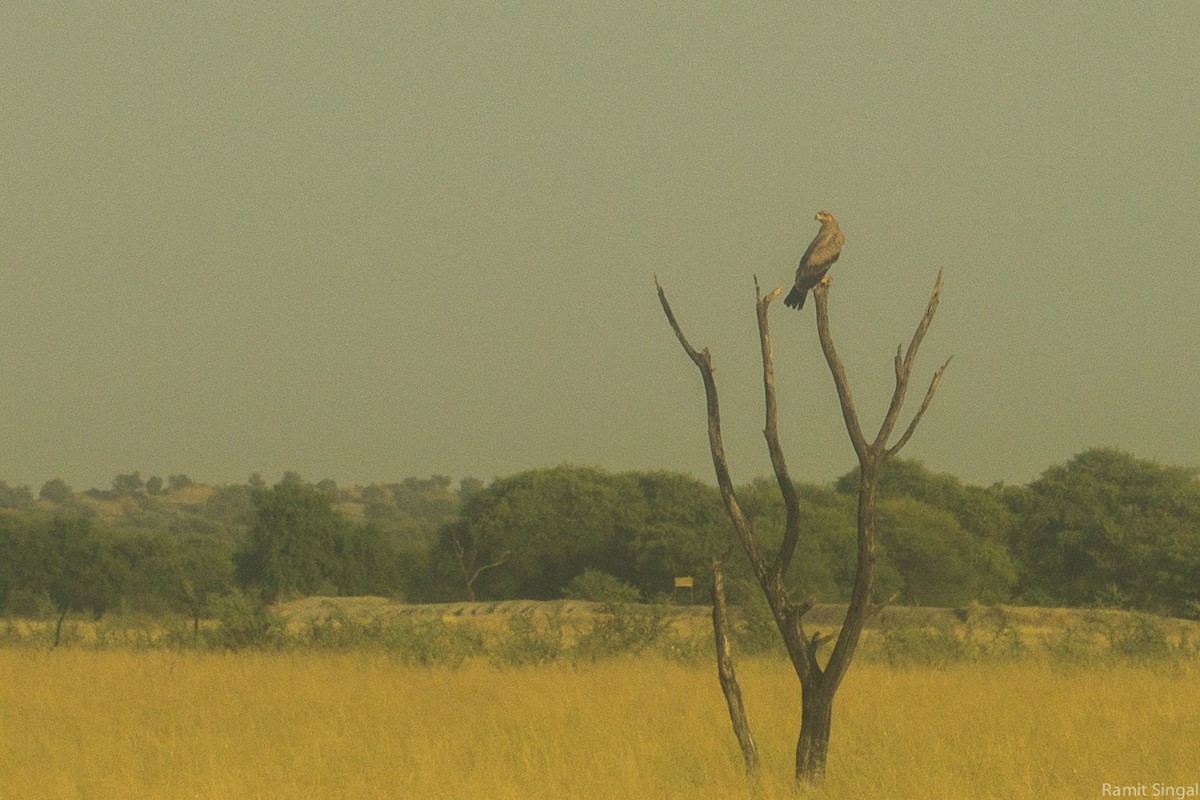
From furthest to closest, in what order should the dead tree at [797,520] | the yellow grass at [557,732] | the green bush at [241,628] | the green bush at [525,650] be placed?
the green bush at [241,628] → the green bush at [525,650] → the yellow grass at [557,732] → the dead tree at [797,520]

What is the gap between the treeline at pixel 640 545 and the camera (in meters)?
36.9

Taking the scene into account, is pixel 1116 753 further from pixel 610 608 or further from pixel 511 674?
pixel 610 608

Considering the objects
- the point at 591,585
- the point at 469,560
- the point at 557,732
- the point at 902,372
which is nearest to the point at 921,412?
the point at 902,372

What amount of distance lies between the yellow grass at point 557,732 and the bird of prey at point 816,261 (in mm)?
2749

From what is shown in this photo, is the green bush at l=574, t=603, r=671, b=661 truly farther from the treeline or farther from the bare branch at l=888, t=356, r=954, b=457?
the treeline

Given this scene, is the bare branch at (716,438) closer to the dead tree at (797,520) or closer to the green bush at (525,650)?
the dead tree at (797,520)

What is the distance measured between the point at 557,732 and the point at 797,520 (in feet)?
12.1

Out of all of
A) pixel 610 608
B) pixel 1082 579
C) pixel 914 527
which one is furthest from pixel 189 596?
pixel 1082 579

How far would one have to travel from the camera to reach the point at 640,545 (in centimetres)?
3741

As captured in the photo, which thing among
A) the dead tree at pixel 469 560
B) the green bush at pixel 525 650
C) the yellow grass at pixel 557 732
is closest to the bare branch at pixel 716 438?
the yellow grass at pixel 557 732

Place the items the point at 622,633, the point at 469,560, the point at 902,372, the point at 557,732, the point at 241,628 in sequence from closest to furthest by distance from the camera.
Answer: the point at 902,372
the point at 557,732
the point at 622,633
the point at 241,628
the point at 469,560

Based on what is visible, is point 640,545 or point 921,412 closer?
point 921,412

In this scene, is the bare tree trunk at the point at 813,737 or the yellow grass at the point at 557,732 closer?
the bare tree trunk at the point at 813,737

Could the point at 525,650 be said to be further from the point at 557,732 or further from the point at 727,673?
the point at 727,673
